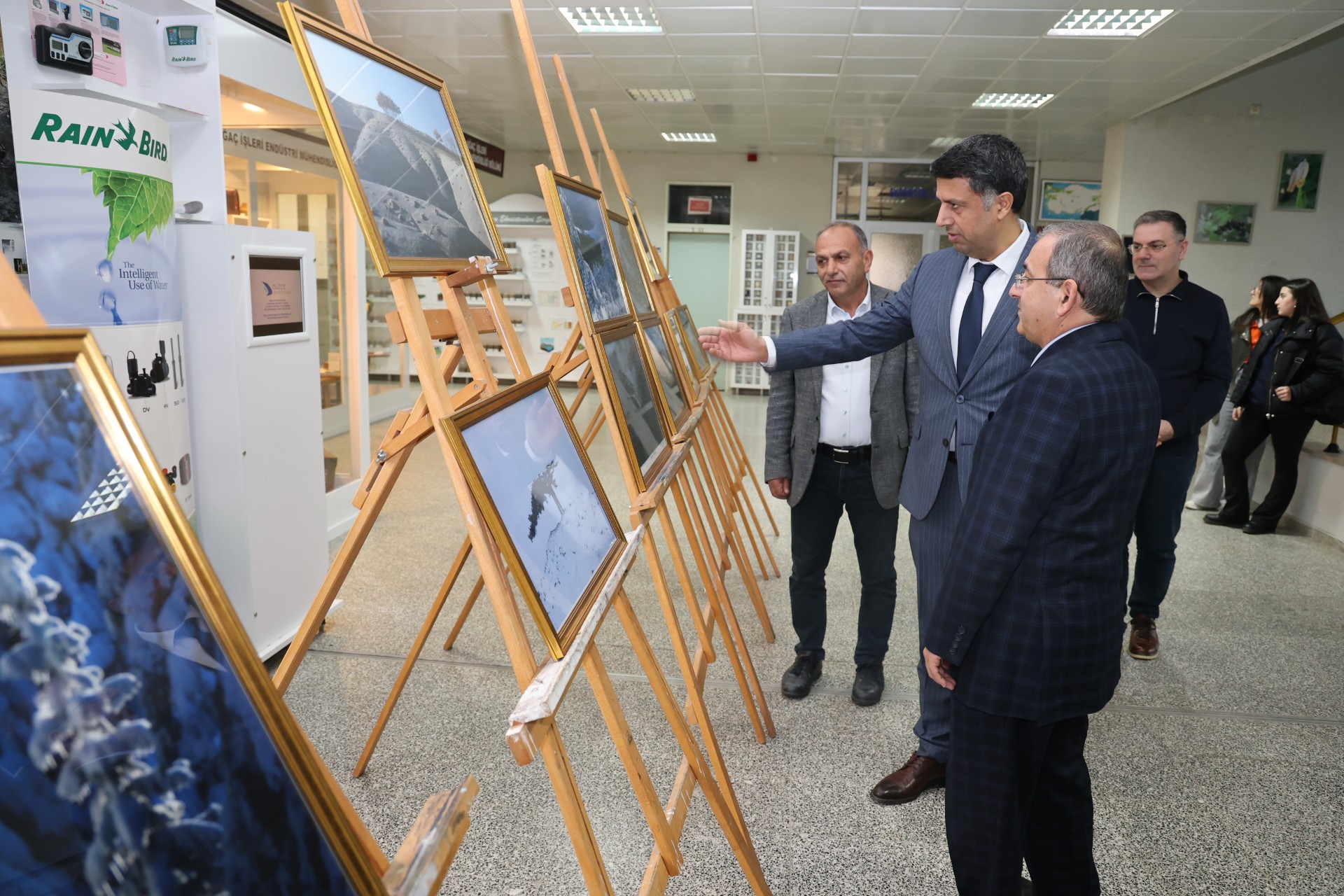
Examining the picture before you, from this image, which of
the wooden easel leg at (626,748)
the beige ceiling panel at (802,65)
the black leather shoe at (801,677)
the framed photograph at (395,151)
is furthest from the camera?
the beige ceiling panel at (802,65)

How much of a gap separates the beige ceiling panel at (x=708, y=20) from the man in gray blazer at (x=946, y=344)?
4333 mm

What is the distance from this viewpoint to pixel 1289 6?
572cm

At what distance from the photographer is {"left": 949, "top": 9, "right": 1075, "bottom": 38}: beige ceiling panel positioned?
5949 millimetres

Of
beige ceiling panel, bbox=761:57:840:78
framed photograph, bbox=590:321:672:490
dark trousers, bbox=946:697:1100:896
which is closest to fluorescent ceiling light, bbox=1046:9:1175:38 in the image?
beige ceiling panel, bbox=761:57:840:78

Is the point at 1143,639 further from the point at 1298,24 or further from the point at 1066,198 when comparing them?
the point at 1066,198

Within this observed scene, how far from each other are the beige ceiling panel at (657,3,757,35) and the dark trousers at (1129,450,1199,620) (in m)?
4.24

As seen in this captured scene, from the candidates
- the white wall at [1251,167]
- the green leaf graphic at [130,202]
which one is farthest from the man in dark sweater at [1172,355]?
the white wall at [1251,167]

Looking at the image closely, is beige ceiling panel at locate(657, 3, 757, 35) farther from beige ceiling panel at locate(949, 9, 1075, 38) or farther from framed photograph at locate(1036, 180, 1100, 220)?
framed photograph at locate(1036, 180, 1100, 220)

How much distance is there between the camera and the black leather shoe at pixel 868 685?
3.04m

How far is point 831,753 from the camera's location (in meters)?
2.72

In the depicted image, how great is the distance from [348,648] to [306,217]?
4249 mm

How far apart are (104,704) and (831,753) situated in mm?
2440

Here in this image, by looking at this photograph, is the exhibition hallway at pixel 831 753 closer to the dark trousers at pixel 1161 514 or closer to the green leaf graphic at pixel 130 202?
the dark trousers at pixel 1161 514

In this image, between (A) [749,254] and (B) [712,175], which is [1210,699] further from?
(B) [712,175]
